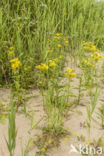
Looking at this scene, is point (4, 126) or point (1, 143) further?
point (4, 126)

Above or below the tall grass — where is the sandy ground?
below

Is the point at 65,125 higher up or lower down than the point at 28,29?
lower down

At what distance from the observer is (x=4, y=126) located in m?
1.58

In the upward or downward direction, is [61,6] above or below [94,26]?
above

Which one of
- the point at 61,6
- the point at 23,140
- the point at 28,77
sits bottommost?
the point at 23,140

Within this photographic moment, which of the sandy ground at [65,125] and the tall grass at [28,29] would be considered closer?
the sandy ground at [65,125]

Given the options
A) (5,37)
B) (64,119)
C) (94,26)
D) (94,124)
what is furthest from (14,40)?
(94,26)

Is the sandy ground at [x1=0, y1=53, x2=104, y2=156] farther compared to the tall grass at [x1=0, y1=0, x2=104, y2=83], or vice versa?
the tall grass at [x1=0, y1=0, x2=104, y2=83]

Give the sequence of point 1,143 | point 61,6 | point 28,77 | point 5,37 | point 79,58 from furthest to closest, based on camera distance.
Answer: point 61,6
point 79,58
point 5,37
point 28,77
point 1,143

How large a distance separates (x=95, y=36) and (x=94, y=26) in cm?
25

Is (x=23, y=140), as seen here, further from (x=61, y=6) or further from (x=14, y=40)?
(x=61, y=6)

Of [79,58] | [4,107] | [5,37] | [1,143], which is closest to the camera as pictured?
[1,143]

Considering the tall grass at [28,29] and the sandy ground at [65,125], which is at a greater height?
the tall grass at [28,29]

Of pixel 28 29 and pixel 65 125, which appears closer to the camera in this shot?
pixel 65 125
